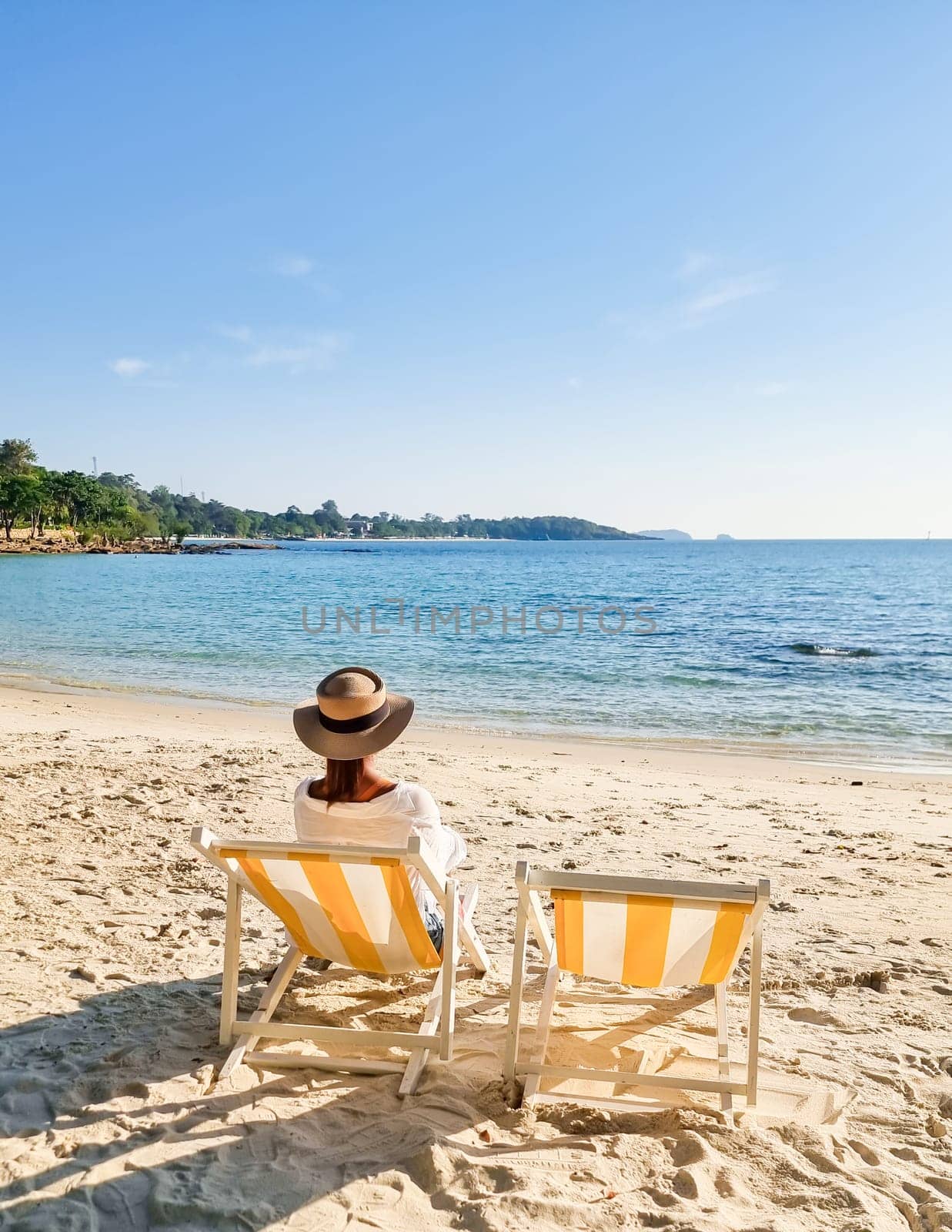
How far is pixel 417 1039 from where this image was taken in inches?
126

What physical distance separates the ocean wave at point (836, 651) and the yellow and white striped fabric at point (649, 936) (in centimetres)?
2020

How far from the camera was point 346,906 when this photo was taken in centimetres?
312

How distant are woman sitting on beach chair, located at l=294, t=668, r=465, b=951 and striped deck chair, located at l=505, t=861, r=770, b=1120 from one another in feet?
1.69

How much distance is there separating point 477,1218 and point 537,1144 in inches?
15.9

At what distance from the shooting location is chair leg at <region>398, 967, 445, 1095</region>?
3.06 metres

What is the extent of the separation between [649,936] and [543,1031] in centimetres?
67

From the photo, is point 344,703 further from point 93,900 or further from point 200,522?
point 200,522

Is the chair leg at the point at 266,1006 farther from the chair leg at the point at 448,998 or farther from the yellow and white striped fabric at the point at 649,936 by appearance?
the yellow and white striped fabric at the point at 649,936

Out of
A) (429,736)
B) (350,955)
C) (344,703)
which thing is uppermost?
(344,703)

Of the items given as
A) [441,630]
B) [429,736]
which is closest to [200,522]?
[441,630]

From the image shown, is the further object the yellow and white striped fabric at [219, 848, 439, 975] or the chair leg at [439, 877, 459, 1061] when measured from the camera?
the chair leg at [439, 877, 459, 1061]

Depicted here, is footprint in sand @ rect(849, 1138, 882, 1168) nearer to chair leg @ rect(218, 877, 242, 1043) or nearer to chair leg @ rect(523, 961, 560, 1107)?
chair leg @ rect(523, 961, 560, 1107)

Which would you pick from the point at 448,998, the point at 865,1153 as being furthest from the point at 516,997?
the point at 865,1153

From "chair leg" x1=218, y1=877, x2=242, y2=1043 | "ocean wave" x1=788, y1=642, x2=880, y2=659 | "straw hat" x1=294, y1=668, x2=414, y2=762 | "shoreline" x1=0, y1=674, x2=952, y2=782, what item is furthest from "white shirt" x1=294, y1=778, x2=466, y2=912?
"ocean wave" x1=788, y1=642, x2=880, y2=659
